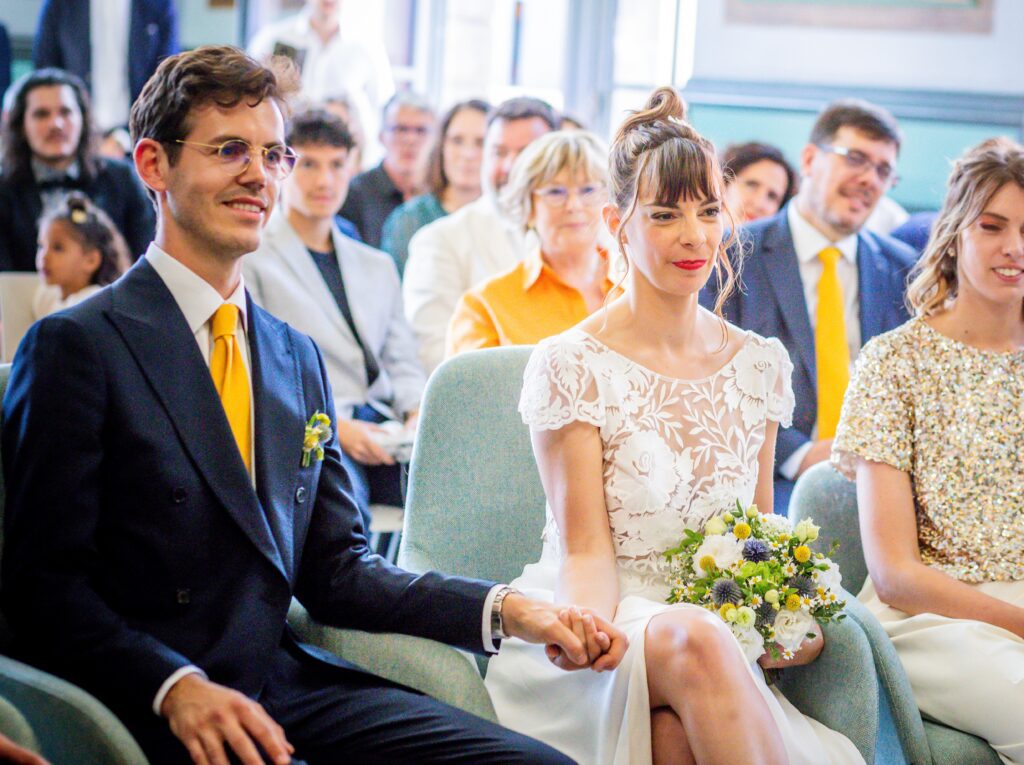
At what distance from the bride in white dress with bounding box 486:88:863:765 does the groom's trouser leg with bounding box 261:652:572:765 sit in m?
0.17

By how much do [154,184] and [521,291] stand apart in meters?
1.44

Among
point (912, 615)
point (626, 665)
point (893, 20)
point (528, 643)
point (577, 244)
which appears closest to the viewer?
point (626, 665)

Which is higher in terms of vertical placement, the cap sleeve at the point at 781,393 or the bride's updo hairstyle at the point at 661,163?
the bride's updo hairstyle at the point at 661,163

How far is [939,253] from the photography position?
258 centimetres

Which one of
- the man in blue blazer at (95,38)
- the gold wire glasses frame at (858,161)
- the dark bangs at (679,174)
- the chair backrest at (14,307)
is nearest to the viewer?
the dark bangs at (679,174)

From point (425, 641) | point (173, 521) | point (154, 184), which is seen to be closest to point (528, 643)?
point (425, 641)

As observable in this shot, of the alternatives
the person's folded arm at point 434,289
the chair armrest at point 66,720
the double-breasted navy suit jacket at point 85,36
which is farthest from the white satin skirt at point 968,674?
the double-breasted navy suit jacket at point 85,36

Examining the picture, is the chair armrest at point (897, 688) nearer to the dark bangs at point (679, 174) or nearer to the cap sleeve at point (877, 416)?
the cap sleeve at point (877, 416)

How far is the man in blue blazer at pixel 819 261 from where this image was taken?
331 centimetres

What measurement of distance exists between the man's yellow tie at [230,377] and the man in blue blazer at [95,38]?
4.89 meters

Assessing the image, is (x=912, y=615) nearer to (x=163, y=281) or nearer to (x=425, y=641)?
(x=425, y=641)

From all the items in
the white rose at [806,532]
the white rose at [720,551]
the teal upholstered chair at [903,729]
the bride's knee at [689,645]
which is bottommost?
the teal upholstered chair at [903,729]

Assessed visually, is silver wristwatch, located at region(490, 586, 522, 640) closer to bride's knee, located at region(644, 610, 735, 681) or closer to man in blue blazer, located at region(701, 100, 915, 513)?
bride's knee, located at region(644, 610, 735, 681)

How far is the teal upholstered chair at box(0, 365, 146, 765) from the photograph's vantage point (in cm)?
154
